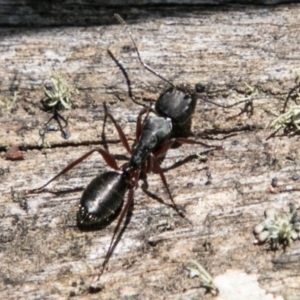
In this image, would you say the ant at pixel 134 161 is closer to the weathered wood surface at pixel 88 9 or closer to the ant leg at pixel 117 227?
the ant leg at pixel 117 227

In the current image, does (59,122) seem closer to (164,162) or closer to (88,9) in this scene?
(164,162)

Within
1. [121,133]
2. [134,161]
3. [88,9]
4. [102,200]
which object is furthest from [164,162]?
[88,9]

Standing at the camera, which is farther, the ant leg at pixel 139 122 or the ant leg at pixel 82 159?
the ant leg at pixel 139 122

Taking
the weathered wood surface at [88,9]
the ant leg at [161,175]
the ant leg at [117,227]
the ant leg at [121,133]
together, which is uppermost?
the weathered wood surface at [88,9]

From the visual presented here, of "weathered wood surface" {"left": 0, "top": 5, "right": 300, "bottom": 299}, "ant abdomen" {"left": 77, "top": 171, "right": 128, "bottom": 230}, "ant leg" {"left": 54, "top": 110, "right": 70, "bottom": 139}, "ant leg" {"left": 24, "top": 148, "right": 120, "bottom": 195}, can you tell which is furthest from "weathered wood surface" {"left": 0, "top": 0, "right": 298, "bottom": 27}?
"ant abdomen" {"left": 77, "top": 171, "right": 128, "bottom": 230}

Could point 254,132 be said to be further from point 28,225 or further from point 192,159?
point 28,225

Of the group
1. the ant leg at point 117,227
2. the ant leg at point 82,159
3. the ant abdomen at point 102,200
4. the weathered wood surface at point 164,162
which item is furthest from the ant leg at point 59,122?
the ant leg at point 117,227
